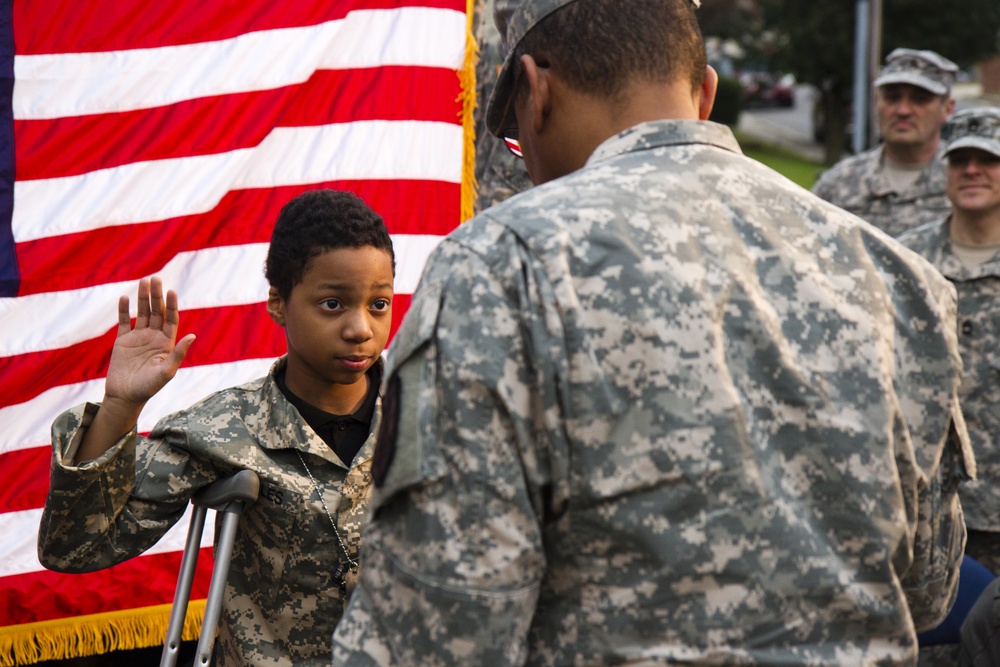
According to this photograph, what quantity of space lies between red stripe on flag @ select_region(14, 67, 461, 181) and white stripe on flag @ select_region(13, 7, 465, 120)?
1.3 inches

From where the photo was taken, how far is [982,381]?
452cm

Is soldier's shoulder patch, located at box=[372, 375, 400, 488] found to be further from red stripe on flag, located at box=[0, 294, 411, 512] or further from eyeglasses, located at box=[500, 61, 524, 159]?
red stripe on flag, located at box=[0, 294, 411, 512]

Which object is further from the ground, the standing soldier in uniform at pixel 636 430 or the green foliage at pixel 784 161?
the standing soldier in uniform at pixel 636 430

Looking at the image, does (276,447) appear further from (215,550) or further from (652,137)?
(652,137)

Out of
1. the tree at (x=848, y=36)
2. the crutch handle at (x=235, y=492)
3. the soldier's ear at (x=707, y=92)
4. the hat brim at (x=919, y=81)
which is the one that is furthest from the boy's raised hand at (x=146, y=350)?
the tree at (x=848, y=36)

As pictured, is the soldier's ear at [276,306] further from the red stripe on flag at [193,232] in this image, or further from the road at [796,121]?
the road at [796,121]

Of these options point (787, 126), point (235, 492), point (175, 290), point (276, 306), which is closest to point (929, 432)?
point (235, 492)

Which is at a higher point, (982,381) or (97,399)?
(97,399)

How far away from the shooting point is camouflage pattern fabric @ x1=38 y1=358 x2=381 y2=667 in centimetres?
255

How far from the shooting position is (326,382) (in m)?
2.80

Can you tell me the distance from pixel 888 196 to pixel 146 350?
177 inches

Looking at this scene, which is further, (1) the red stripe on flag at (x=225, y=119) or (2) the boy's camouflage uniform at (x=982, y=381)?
(2) the boy's camouflage uniform at (x=982, y=381)

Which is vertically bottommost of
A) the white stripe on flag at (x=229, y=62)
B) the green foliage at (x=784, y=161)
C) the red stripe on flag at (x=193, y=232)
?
the green foliage at (x=784, y=161)

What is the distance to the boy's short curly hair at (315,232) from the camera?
283 cm
